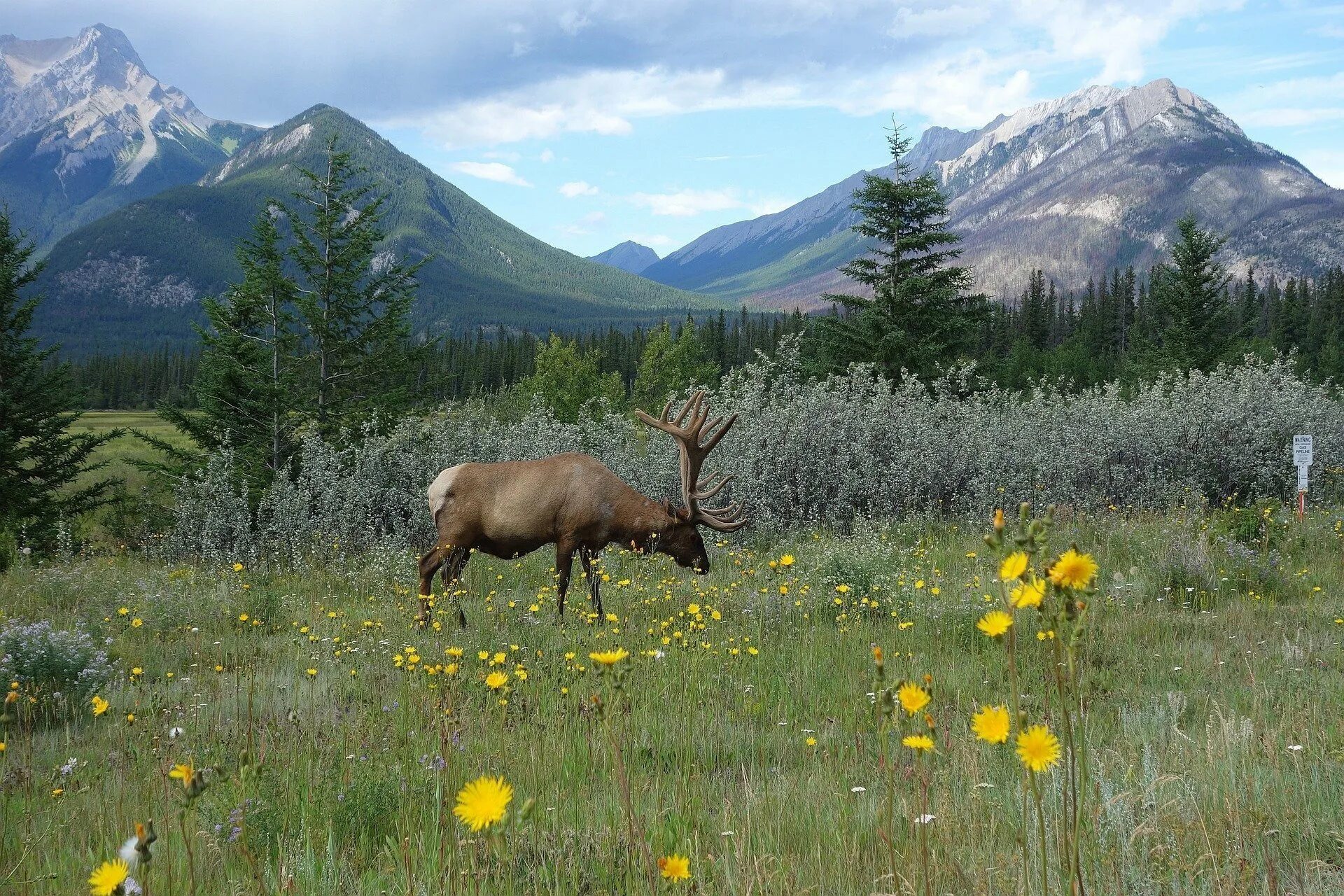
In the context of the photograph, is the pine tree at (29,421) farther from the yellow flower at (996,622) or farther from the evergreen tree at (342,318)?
the yellow flower at (996,622)

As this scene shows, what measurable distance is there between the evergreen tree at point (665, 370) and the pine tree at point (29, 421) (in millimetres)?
35364

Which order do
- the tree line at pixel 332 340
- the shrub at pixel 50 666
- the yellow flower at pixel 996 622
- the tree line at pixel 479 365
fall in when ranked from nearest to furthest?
the yellow flower at pixel 996 622
the shrub at pixel 50 666
the tree line at pixel 332 340
the tree line at pixel 479 365

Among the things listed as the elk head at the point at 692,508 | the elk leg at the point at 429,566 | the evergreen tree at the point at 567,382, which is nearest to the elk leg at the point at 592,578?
the elk head at the point at 692,508

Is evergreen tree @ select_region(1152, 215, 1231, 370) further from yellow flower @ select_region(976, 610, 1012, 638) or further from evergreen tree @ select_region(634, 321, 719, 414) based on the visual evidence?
yellow flower @ select_region(976, 610, 1012, 638)

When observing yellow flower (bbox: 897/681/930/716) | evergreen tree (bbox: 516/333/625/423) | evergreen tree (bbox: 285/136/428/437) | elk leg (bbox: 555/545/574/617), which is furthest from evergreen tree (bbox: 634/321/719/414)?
yellow flower (bbox: 897/681/930/716)

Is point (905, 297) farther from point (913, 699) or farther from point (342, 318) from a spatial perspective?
point (913, 699)

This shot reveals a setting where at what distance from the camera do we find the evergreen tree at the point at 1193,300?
110 ft

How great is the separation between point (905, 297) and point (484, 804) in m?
24.3

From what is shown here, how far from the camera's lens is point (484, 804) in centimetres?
138

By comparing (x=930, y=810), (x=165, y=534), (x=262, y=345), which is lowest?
(x=165, y=534)

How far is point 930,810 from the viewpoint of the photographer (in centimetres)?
300

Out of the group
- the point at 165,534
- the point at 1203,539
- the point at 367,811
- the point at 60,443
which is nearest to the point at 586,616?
the point at 367,811

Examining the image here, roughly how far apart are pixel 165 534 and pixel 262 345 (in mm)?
4075

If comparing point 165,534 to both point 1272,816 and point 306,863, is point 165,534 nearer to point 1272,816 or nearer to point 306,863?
point 306,863
